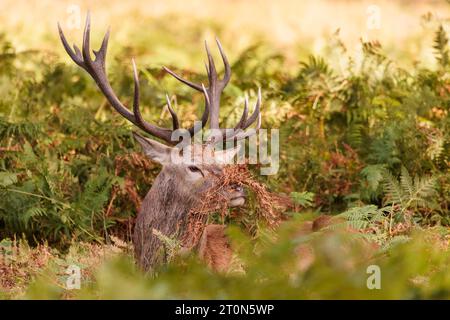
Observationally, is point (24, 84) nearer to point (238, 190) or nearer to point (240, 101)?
point (240, 101)

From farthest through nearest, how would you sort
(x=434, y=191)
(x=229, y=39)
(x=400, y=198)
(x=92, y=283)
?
(x=229, y=39) < (x=434, y=191) < (x=400, y=198) < (x=92, y=283)

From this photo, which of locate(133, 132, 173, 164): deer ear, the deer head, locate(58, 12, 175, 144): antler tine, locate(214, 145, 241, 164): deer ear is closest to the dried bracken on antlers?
the deer head

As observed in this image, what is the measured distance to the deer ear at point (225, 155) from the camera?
6.44 m

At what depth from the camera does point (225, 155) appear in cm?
652

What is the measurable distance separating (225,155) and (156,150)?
47 cm

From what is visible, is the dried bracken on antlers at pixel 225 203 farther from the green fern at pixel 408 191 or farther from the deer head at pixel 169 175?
the green fern at pixel 408 191

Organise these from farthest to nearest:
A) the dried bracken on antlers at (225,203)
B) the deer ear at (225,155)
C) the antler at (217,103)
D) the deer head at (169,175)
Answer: the antler at (217,103) → the deer ear at (225,155) → the deer head at (169,175) → the dried bracken on antlers at (225,203)

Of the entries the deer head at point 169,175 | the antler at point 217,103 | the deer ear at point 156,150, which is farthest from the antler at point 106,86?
the antler at point 217,103

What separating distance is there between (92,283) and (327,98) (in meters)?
4.08

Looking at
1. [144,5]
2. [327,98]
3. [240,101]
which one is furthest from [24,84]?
[144,5]

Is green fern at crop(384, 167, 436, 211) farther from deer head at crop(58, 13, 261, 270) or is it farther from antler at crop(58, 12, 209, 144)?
antler at crop(58, 12, 209, 144)

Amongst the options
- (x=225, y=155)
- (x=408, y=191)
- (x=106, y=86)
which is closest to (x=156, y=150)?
(x=225, y=155)

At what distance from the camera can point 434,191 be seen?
688 cm

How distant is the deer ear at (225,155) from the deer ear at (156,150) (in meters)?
0.32
